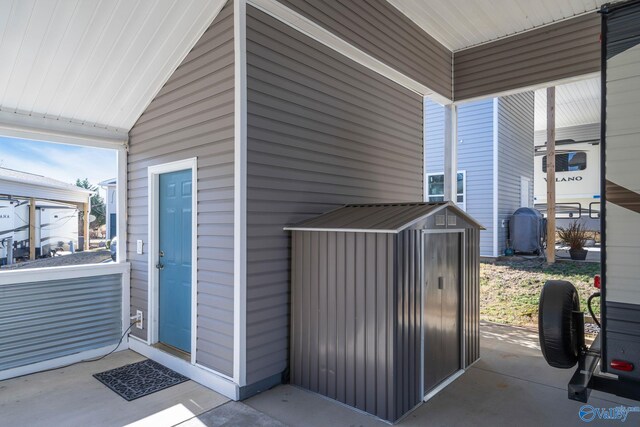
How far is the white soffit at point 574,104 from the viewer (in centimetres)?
1038

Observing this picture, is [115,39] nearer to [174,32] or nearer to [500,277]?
[174,32]

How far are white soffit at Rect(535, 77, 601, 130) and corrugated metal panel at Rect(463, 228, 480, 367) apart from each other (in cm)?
754

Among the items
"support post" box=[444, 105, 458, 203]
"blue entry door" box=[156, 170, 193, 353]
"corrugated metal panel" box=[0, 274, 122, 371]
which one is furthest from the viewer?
"support post" box=[444, 105, 458, 203]

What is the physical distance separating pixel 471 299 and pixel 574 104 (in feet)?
36.1

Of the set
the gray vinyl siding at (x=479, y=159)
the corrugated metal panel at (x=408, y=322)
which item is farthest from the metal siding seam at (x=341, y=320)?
the gray vinyl siding at (x=479, y=159)

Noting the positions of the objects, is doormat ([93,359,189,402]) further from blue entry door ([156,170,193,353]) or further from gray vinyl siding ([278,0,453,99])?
gray vinyl siding ([278,0,453,99])

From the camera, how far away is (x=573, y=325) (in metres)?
2.66

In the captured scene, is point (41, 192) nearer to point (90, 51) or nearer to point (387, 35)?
point (90, 51)

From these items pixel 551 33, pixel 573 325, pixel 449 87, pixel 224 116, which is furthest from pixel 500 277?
pixel 224 116

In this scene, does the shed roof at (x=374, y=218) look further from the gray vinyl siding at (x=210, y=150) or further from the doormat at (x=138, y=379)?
the doormat at (x=138, y=379)

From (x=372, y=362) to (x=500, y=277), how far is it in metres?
5.92

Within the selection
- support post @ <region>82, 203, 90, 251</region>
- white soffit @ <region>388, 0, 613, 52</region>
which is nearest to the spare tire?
white soffit @ <region>388, 0, 613, 52</region>

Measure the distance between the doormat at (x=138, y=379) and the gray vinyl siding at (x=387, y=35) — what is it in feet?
12.2

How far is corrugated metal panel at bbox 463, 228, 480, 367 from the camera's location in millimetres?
4078
